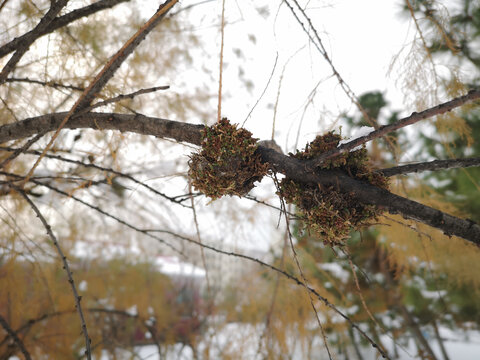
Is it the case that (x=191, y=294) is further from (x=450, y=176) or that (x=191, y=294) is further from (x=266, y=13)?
(x=266, y=13)

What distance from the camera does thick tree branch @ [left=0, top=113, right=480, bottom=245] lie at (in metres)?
0.53

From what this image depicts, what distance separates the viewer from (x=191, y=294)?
10.4 ft

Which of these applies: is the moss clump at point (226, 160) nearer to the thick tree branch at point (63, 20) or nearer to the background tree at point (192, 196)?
the background tree at point (192, 196)

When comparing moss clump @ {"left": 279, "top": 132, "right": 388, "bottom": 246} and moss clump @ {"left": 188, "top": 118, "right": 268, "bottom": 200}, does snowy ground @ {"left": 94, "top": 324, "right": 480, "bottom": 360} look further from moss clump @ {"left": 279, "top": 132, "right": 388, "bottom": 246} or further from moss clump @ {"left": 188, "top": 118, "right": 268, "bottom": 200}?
moss clump @ {"left": 188, "top": 118, "right": 268, "bottom": 200}

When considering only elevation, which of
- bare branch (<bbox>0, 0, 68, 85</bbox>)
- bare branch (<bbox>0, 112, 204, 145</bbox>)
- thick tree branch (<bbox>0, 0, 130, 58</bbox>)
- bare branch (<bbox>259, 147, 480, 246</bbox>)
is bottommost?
bare branch (<bbox>259, 147, 480, 246</bbox>)

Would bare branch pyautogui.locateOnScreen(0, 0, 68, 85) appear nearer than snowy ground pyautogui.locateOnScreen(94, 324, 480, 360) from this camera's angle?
Yes

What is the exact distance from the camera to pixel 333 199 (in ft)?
1.94

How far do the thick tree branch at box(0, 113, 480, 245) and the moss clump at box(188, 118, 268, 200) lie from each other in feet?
0.10

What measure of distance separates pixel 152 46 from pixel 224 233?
1168 millimetres

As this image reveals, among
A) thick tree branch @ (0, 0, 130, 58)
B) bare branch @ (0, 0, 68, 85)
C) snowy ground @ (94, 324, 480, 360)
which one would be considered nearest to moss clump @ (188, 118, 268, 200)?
bare branch @ (0, 0, 68, 85)

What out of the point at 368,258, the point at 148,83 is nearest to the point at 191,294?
the point at 368,258

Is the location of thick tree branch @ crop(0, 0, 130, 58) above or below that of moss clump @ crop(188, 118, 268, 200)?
above

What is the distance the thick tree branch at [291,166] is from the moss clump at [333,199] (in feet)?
0.05

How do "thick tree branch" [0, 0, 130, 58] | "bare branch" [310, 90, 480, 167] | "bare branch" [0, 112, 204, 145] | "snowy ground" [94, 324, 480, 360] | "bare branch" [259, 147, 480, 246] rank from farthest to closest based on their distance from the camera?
"snowy ground" [94, 324, 480, 360], "thick tree branch" [0, 0, 130, 58], "bare branch" [0, 112, 204, 145], "bare branch" [259, 147, 480, 246], "bare branch" [310, 90, 480, 167]
